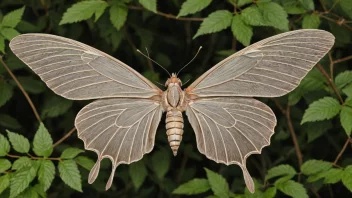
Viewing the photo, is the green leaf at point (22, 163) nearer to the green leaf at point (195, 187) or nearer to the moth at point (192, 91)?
the moth at point (192, 91)

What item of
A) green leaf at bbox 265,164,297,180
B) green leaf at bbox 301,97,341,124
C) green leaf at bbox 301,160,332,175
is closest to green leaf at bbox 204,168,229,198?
green leaf at bbox 265,164,297,180

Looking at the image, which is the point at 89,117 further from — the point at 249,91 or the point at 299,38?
the point at 299,38

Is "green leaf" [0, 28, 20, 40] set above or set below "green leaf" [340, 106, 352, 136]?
above

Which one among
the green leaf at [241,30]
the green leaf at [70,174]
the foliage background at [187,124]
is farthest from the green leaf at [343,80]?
the green leaf at [70,174]

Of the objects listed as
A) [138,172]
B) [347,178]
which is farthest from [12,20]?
[347,178]

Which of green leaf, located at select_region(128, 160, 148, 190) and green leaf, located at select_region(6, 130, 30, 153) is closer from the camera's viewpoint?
green leaf, located at select_region(6, 130, 30, 153)

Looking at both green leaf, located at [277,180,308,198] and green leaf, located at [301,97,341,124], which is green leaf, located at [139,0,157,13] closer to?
green leaf, located at [301,97,341,124]

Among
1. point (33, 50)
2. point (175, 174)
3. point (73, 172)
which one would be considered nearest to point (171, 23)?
point (175, 174)
